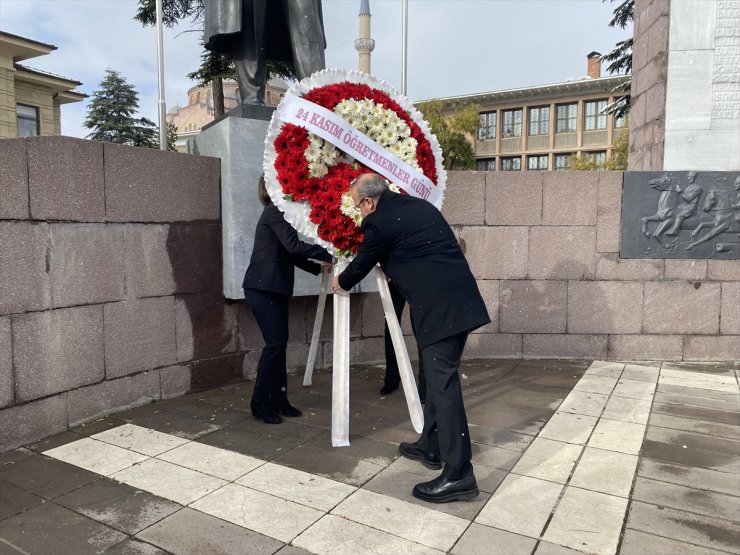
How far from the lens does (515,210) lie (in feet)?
21.8

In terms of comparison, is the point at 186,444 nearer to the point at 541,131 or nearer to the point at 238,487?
the point at 238,487

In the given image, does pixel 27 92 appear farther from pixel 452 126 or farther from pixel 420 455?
pixel 420 455

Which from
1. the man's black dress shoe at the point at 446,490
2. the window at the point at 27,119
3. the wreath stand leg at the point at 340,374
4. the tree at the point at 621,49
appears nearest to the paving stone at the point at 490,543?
the man's black dress shoe at the point at 446,490

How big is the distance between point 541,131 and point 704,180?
1615 inches

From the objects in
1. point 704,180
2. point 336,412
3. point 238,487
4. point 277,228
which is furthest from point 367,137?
point 704,180

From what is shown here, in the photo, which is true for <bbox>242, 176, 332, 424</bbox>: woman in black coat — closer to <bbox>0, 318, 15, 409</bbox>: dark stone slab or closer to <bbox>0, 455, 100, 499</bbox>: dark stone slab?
<bbox>0, 455, 100, 499</bbox>: dark stone slab

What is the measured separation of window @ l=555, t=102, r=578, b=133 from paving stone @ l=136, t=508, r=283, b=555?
149ft

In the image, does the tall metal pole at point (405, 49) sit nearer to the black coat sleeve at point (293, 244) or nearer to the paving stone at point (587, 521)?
the black coat sleeve at point (293, 244)

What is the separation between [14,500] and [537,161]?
46862 millimetres

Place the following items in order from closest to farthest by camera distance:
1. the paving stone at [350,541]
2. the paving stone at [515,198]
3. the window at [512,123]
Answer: the paving stone at [350,541] < the paving stone at [515,198] < the window at [512,123]

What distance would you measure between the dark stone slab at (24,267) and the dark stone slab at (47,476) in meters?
1.02

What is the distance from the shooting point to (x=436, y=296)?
3.15 metres

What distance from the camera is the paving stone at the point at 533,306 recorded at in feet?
22.0

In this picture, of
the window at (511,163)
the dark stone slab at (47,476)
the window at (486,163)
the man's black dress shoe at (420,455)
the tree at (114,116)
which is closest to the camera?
the dark stone slab at (47,476)
